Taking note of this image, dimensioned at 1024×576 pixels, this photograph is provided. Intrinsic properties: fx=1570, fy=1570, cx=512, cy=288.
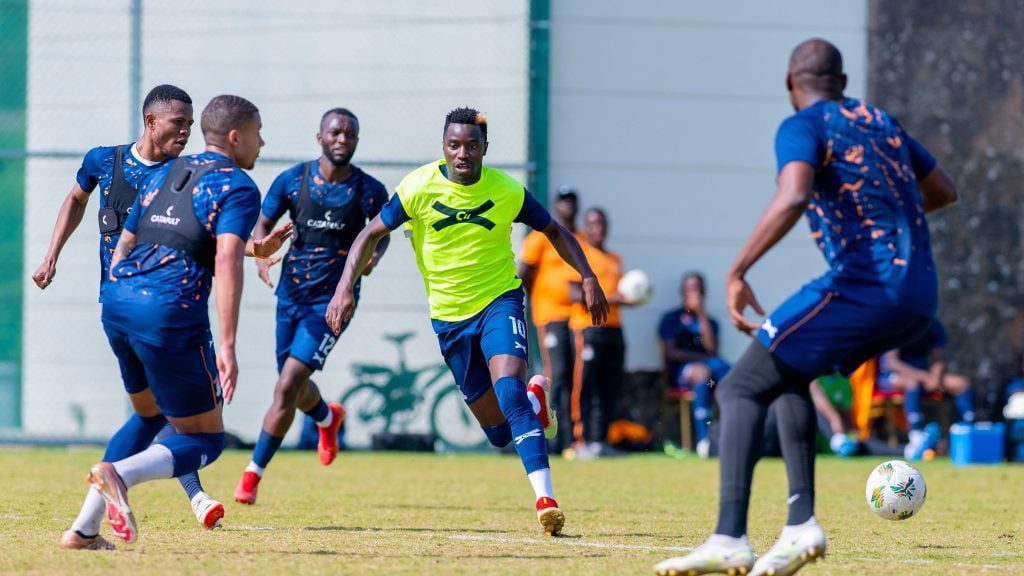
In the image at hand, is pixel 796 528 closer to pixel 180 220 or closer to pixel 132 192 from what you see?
pixel 180 220

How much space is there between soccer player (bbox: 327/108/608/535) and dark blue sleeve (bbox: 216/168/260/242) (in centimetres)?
121

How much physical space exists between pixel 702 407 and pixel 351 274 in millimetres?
8370

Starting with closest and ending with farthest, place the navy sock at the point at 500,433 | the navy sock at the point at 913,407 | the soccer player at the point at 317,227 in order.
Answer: the navy sock at the point at 500,433 → the soccer player at the point at 317,227 → the navy sock at the point at 913,407

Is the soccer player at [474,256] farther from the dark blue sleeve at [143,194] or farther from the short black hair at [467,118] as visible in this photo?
the dark blue sleeve at [143,194]

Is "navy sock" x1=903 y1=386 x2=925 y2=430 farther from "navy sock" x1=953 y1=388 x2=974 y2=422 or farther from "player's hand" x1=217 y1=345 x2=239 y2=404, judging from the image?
"player's hand" x1=217 y1=345 x2=239 y2=404

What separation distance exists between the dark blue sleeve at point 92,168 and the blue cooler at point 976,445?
9.31m

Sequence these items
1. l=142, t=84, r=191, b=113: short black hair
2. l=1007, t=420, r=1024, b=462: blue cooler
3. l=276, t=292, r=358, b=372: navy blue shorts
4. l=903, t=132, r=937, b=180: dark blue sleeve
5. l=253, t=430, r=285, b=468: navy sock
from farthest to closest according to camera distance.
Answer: l=1007, t=420, r=1024, b=462: blue cooler < l=276, t=292, r=358, b=372: navy blue shorts < l=253, t=430, r=285, b=468: navy sock < l=142, t=84, r=191, b=113: short black hair < l=903, t=132, r=937, b=180: dark blue sleeve

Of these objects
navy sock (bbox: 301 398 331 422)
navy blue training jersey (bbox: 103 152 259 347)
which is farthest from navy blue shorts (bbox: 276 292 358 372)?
navy blue training jersey (bbox: 103 152 259 347)

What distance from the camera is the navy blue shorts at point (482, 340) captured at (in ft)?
25.6

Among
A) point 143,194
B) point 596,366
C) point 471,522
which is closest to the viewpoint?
point 143,194

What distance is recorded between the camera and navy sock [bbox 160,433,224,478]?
6.33 metres

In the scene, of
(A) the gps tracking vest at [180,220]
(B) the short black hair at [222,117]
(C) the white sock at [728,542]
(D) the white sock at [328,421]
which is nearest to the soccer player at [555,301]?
(D) the white sock at [328,421]

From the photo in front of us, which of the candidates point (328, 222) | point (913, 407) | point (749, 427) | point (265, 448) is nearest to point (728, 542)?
point (749, 427)

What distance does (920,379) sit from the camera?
51.8 ft
